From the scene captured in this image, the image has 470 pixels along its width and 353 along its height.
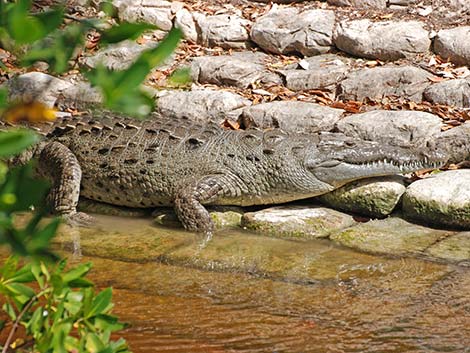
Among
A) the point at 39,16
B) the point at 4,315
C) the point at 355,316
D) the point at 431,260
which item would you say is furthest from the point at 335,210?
the point at 39,16

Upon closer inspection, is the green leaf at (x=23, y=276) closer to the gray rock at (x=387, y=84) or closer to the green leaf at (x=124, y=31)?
the green leaf at (x=124, y=31)

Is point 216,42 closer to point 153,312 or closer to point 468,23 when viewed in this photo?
point 468,23

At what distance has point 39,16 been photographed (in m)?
1.40

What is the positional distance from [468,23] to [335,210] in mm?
4051

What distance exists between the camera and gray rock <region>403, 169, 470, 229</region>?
640 centimetres

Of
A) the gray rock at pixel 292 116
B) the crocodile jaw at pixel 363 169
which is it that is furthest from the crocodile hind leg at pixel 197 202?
the gray rock at pixel 292 116

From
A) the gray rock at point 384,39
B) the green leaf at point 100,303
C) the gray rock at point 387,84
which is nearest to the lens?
the green leaf at point 100,303

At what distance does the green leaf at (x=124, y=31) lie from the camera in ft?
4.73

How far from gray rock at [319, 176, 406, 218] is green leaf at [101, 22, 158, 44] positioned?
18.2 feet

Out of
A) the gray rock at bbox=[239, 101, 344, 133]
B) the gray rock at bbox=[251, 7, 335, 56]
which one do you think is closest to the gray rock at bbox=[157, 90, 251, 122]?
the gray rock at bbox=[239, 101, 344, 133]

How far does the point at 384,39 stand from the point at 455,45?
0.79 meters

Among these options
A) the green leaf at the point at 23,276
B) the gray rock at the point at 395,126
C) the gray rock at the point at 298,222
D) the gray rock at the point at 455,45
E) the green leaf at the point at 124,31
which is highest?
the green leaf at the point at 124,31

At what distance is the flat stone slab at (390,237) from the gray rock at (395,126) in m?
1.08

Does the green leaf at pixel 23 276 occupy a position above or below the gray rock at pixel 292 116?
above
